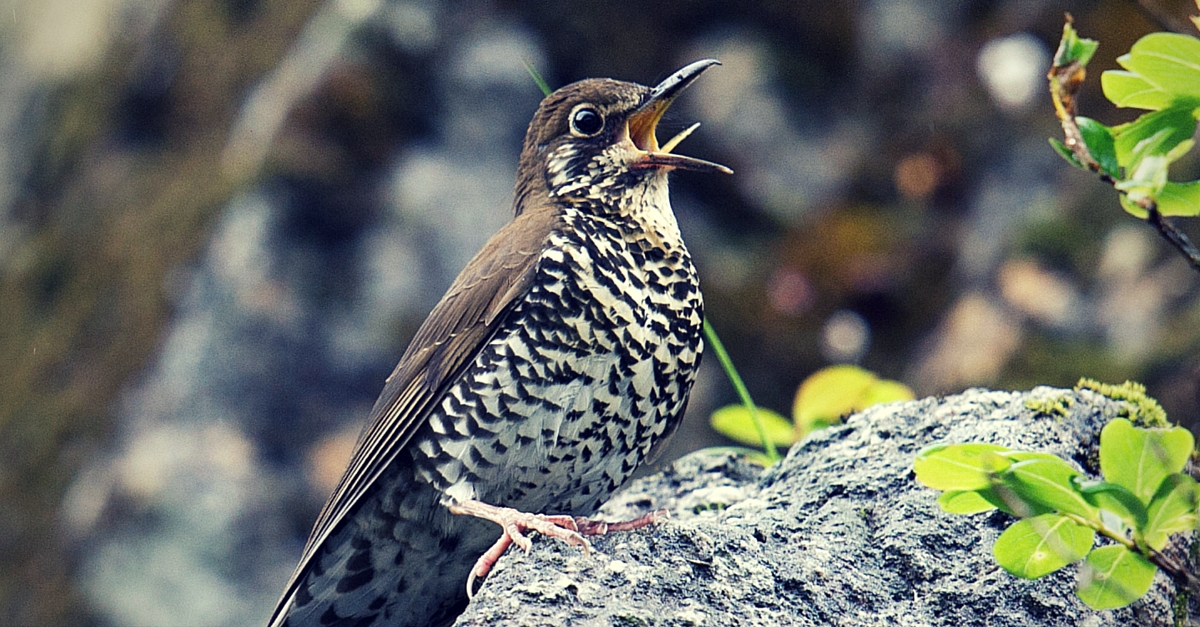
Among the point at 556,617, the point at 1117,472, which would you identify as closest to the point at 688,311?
the point at 556,617

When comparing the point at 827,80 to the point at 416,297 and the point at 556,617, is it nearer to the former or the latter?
the point at 416,297

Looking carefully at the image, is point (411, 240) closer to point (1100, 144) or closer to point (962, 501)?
point (962, 501)

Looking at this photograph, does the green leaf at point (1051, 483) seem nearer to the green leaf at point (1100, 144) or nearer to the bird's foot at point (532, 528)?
the green leaf at point (1100, 144)

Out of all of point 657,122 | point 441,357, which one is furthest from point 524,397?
point 657,122

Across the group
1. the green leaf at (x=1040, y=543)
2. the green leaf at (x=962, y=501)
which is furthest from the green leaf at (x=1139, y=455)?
the green leaf at (x=962, y=501)

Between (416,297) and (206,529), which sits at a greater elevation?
(416,297)

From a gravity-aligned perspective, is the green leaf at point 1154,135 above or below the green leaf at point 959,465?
above

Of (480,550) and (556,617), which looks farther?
(480,550)
